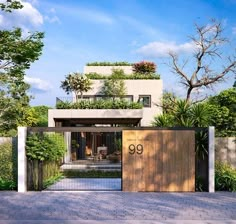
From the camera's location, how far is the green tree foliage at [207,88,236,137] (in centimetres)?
2616

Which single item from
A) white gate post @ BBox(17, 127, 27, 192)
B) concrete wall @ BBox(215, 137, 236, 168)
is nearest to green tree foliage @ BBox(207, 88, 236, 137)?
concrete wall @ BBox(215, 137, 236, 168)

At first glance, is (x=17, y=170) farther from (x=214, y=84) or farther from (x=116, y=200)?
(x=214, y=84)

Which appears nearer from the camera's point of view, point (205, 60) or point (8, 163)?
point (8, 163)

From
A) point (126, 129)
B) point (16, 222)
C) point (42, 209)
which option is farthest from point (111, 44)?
point (16, 222)

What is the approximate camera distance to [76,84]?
31.9 meters

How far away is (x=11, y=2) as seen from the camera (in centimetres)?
2050

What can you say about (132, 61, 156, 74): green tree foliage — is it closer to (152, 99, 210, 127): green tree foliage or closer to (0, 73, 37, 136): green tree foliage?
(0, 73, 37, 136): green tree foliage

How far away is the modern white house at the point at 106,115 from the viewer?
26797 mm

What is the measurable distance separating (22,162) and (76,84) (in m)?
17.6

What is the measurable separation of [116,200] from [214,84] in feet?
55.9

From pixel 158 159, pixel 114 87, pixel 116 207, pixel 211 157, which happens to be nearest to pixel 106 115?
pixel 114 87

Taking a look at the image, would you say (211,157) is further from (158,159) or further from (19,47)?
(19,47)

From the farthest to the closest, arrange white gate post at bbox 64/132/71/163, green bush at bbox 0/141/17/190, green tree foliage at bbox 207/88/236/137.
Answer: green tree foliage at bbox 207/88/236/137 → white gate post at bbox 64/132/71/163 → green bush at bbox 0/141/17/190

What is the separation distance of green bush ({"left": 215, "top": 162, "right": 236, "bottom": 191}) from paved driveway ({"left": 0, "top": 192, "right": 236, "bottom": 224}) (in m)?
0.57
